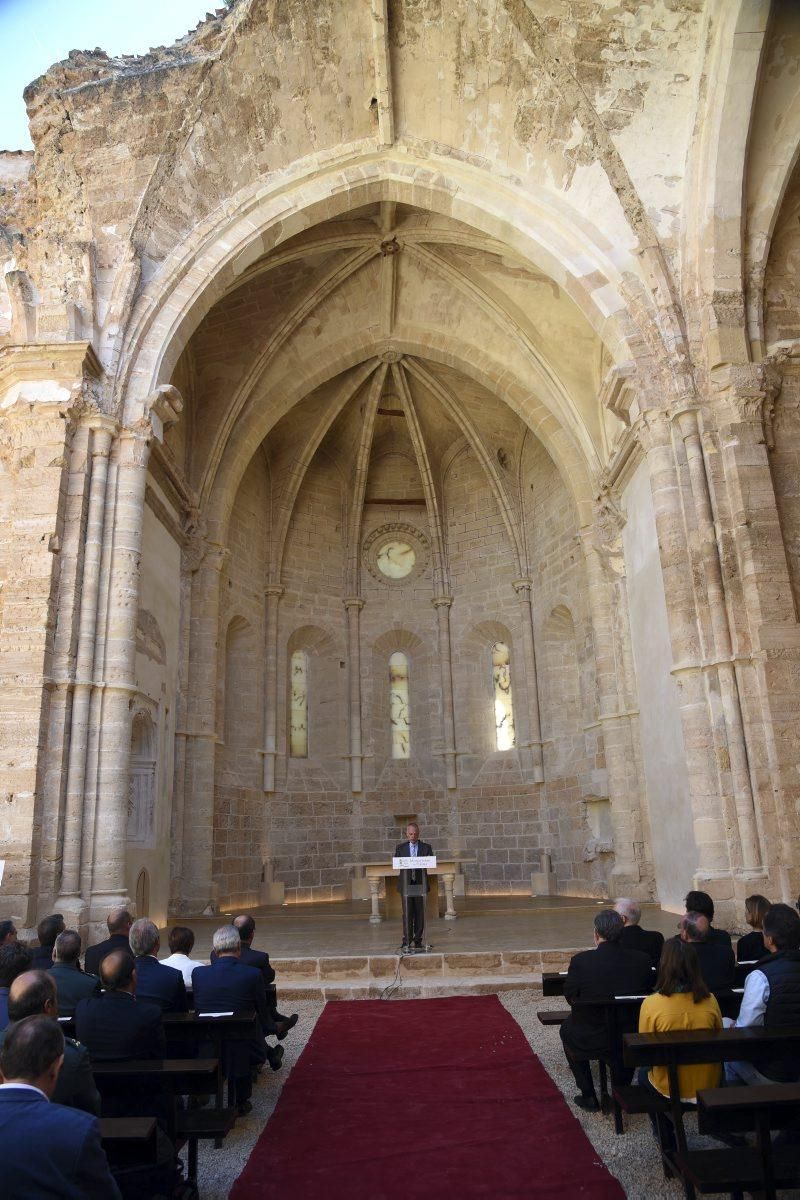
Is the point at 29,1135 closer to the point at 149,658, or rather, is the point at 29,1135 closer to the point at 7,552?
the point at 7,552

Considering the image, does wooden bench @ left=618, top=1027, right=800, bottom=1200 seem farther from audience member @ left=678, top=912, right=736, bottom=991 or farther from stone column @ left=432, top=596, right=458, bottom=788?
stone column @ left=432, top=596, right=458, bottom=788

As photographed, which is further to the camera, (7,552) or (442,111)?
(442,111)

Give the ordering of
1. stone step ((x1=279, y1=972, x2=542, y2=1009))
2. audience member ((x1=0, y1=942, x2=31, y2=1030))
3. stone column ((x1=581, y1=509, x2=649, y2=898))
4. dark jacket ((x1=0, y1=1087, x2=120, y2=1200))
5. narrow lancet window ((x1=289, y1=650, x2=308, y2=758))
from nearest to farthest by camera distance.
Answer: dark jacket ((x1=0, y1=1087, x2=120, y2=1200)), audience member ((x1=0, y1=942, x2=31, y2=1030)), stone step ((x1=279, y1=972, x2=542, y2=1009)), stone column ((x1=581, y1=509, x2=649, y2=898)), narrow lancet window ((x1=289, y1=650, x2=308, y2=758))

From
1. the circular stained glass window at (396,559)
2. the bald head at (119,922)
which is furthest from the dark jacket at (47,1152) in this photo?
the circular stained glass window at (396,559)

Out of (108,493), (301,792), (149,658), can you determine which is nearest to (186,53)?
(108,493)

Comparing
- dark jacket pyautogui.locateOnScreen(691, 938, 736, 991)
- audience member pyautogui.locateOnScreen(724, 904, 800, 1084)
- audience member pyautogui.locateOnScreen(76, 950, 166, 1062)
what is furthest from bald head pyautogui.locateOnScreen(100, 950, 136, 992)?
dark jacket pyautogui.locateOnScreen(691, 938, 736, 991)

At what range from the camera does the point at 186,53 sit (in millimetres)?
11359

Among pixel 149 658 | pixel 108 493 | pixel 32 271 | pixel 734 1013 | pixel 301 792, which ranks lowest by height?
pixel 734 1013

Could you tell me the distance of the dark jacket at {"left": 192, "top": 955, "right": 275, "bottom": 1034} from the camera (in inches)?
179

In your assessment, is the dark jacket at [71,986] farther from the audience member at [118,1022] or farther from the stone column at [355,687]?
the stone column at [355,687]

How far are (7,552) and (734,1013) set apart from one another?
8182 mm

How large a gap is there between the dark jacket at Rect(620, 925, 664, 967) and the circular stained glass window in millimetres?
13750

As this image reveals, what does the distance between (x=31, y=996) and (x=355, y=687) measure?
14786 millimetres

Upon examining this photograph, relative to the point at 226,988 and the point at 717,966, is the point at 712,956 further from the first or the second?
the point at 226,988
